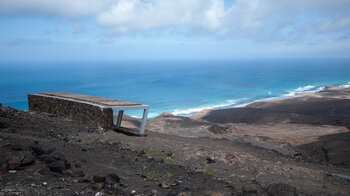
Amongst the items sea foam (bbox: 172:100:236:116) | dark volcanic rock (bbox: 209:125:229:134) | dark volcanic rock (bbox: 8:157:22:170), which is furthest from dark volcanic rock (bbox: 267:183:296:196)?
sea foam (bbox: 172:100:236:116)

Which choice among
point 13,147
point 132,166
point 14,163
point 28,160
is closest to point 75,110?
point 132,166

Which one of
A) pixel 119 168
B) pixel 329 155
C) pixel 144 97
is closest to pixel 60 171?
pixel 119 168

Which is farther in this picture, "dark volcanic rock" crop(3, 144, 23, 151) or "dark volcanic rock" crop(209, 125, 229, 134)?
"dark volcanic rock" crop(209, 125, 229, 134)

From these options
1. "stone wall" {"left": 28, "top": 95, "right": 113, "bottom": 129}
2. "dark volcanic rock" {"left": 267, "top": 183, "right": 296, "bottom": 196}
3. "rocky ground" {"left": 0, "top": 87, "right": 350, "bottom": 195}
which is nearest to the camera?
"rocky ground" {"left": 0, "top": 87, "right": 350, "bottom": 195}

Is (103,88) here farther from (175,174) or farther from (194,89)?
(175,174)

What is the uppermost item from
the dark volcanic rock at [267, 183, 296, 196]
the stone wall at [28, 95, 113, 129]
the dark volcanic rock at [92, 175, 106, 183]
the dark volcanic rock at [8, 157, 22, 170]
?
the stone wall at [28, 95, 113, 129]

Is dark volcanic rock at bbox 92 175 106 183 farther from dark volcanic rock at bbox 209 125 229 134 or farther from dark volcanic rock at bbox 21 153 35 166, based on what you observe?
dark volcanic rock at bbox 209 125 229 134
